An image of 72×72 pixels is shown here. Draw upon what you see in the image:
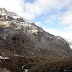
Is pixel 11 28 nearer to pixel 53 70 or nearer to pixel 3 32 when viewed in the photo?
pixel 3 32

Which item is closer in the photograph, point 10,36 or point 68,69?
point 68,69

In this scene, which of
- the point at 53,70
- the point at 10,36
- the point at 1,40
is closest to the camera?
the point at 53,70

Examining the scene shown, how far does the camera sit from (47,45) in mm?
189125

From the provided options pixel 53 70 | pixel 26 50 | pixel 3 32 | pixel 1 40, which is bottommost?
pixel 53 70

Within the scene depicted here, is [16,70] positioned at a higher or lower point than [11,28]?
lower

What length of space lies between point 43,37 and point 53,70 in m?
145

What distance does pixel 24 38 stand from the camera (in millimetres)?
159125

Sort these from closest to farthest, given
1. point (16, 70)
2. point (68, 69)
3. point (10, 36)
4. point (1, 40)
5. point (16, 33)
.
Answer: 1. point (68, 69)
2. point (16, 70)
3. point (1, 40)
4. point (10, 36)
5. point (16, 33)

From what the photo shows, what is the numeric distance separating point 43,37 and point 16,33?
2120 inches

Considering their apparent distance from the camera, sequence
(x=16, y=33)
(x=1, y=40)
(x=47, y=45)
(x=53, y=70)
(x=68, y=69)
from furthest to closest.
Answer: (x=47, y=45) → (x=16, y=33) → (x=1, y=40) → (x=53, y=70) → (x=68, y=69)

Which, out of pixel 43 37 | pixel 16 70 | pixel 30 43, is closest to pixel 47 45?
pixel 43 37

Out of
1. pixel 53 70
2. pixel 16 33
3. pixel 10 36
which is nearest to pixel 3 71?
pixel 53 70

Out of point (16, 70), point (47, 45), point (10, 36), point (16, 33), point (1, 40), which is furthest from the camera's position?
point (47, 45)

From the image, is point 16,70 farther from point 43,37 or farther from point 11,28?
point 43,37
